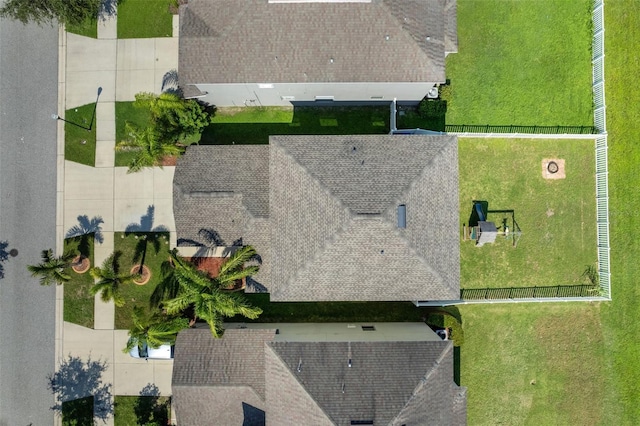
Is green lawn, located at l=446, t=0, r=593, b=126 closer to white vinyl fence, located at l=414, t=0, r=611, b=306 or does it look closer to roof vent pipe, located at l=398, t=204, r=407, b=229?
white vinyl fence, located at l=414, t=0, r=611, b=306

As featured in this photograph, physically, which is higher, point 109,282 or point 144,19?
point 144,19

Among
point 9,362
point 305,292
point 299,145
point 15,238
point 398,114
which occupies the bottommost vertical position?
point 9,362

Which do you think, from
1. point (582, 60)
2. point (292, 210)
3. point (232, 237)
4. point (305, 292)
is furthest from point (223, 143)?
Answer: point (582, 60)

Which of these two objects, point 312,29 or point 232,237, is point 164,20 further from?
point 232,237

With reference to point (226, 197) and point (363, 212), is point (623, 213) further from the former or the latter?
point (226, 197)

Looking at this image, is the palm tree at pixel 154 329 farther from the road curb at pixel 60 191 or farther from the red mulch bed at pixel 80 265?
the road curb at pixel 60 191

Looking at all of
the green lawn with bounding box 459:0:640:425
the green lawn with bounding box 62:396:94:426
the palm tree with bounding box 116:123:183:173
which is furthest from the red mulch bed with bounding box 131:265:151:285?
the green lawn with bounding box 459:0:640:425

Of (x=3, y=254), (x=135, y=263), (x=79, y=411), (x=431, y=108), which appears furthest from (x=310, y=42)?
(x=79, y=411)
